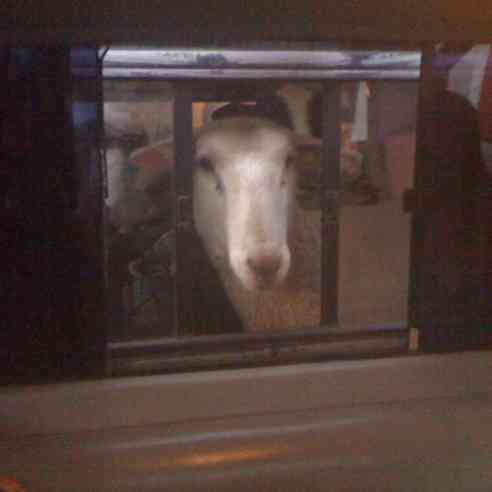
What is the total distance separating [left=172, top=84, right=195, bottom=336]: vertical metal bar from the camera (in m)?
4.10

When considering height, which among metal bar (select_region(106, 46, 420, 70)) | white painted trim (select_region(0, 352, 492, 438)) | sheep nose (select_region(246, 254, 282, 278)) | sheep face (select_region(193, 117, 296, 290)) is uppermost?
metal bar (select_region(106, 46, 420, 70))

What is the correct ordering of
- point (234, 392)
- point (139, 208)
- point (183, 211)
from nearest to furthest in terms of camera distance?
point (234, 392) → point (139, 208) → point (183, 211)

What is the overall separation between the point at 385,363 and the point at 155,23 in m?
2.34

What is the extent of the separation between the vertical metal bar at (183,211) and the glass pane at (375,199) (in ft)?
3.27

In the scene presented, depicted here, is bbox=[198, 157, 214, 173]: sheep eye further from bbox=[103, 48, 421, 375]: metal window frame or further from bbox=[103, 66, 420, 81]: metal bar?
bbox=[103, 66, 420, 81]: metal bar

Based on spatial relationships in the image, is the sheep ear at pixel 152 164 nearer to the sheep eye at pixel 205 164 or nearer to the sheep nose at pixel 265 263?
the sheep eye at pixel 205 164

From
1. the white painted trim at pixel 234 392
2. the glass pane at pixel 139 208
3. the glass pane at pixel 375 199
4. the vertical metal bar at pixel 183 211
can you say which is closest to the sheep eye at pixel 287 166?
the glass pane at pixel 375 199

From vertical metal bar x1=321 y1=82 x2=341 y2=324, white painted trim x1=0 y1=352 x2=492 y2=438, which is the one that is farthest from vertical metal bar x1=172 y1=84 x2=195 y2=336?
vertical metal bar x1=321 y1=82 x2=341 y2=324

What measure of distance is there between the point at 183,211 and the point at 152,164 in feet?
1.15

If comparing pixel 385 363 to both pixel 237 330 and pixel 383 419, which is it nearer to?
pixel 383 419

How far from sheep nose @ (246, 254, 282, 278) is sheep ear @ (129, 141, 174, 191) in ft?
2.43

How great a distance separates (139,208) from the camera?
4180 mm

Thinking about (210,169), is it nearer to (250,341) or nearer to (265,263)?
(265,263)

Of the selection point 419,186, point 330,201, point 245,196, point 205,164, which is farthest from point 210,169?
point 419,186
